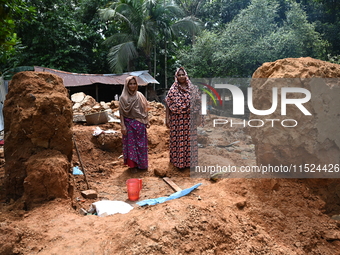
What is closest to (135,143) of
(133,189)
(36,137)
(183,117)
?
(183,117)

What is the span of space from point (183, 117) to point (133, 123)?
0.94m

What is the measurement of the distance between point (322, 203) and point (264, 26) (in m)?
9.32

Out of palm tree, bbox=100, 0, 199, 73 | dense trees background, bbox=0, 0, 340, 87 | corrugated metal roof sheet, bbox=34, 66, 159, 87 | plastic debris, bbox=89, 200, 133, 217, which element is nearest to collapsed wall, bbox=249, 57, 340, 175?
plastic debris, bbox=89, 200, 133, 217

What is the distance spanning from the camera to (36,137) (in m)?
3.49

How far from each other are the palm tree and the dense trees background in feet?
0.17

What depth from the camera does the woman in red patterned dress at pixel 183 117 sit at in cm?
469

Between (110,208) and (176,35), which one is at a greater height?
(176,35)

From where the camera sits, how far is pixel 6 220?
2.73 meters

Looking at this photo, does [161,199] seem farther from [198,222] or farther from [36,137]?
[36,137]

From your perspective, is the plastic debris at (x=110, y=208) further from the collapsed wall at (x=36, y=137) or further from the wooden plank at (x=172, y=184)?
the wooden plank at (x=172, y=184)

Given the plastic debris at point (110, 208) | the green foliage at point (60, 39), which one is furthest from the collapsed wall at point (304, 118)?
the green foliage at point (60, 39)

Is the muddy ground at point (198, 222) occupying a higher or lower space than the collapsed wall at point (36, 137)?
lower

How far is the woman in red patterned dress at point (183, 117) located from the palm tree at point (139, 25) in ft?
32.3

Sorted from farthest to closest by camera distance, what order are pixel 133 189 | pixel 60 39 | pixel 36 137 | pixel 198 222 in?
pixel 60 39, pixel 133 189, pixel 36 137, pixel 198 222
